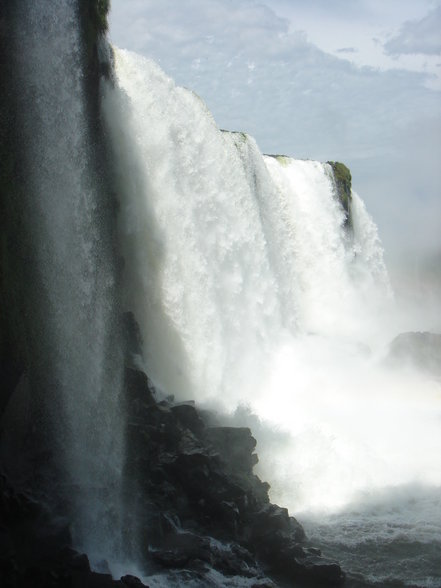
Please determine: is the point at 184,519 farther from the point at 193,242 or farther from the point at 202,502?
the point at 193,242

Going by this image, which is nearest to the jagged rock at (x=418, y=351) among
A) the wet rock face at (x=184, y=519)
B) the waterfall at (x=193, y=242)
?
the waterfall at (x=193, y=242)

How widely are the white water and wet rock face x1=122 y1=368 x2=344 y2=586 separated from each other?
1679mm

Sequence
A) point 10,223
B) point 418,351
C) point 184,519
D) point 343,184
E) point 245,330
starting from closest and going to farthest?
point 10,223
point 184,519
point 245,330
point 418,351
point 343,184

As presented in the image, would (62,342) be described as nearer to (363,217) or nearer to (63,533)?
(63,533)

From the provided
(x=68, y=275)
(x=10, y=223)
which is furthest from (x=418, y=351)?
(x=10, y=223)

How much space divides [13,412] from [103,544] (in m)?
2.51

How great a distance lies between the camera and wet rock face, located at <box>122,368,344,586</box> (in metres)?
10.7

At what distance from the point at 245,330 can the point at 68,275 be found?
783 cm

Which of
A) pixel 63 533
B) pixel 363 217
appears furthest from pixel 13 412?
pixel 363 217

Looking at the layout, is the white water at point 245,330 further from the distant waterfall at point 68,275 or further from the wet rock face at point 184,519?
the distant waterfall at point 68,275

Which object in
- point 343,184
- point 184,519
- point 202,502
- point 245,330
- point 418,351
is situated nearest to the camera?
point 184,519

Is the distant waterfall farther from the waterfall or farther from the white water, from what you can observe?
the white water

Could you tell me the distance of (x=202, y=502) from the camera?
11531 mm

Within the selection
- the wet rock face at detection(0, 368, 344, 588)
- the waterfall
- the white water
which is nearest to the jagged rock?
the white water
